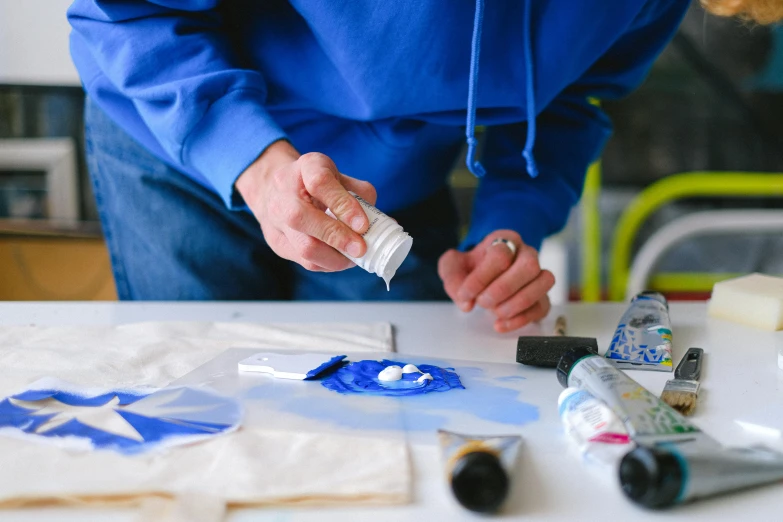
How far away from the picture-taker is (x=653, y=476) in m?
0.43

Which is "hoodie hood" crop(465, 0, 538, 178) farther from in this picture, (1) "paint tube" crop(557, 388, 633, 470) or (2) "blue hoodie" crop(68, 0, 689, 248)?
(1) "paint tube" crop(557, 388, 633, 470)

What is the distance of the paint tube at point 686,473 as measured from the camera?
433 millimetres

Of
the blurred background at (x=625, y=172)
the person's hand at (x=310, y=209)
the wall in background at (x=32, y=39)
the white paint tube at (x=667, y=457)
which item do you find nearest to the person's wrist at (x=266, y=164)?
the person's hand at (x=310, y=209)

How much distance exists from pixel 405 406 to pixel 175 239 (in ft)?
1.96

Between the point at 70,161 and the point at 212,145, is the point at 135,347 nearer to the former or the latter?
the point at 212,145

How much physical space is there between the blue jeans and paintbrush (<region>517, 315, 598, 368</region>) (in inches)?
18.6

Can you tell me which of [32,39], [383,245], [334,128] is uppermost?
[32,39]

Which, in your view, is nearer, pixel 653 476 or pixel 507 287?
pixel 653 476

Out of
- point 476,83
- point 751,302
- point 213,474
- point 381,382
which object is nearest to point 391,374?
point 381,382

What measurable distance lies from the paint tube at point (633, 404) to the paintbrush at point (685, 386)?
48 millimetres

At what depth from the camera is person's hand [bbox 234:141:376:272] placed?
64 cm

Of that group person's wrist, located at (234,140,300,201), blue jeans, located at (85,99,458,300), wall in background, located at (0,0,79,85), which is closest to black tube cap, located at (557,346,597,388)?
person's wrist, located at (234,140,300,201)

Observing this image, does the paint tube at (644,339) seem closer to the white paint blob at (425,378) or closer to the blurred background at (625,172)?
→ the white paint blob at (425,378)

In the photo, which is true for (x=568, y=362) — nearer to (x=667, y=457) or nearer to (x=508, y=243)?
(x=667, y=457)
